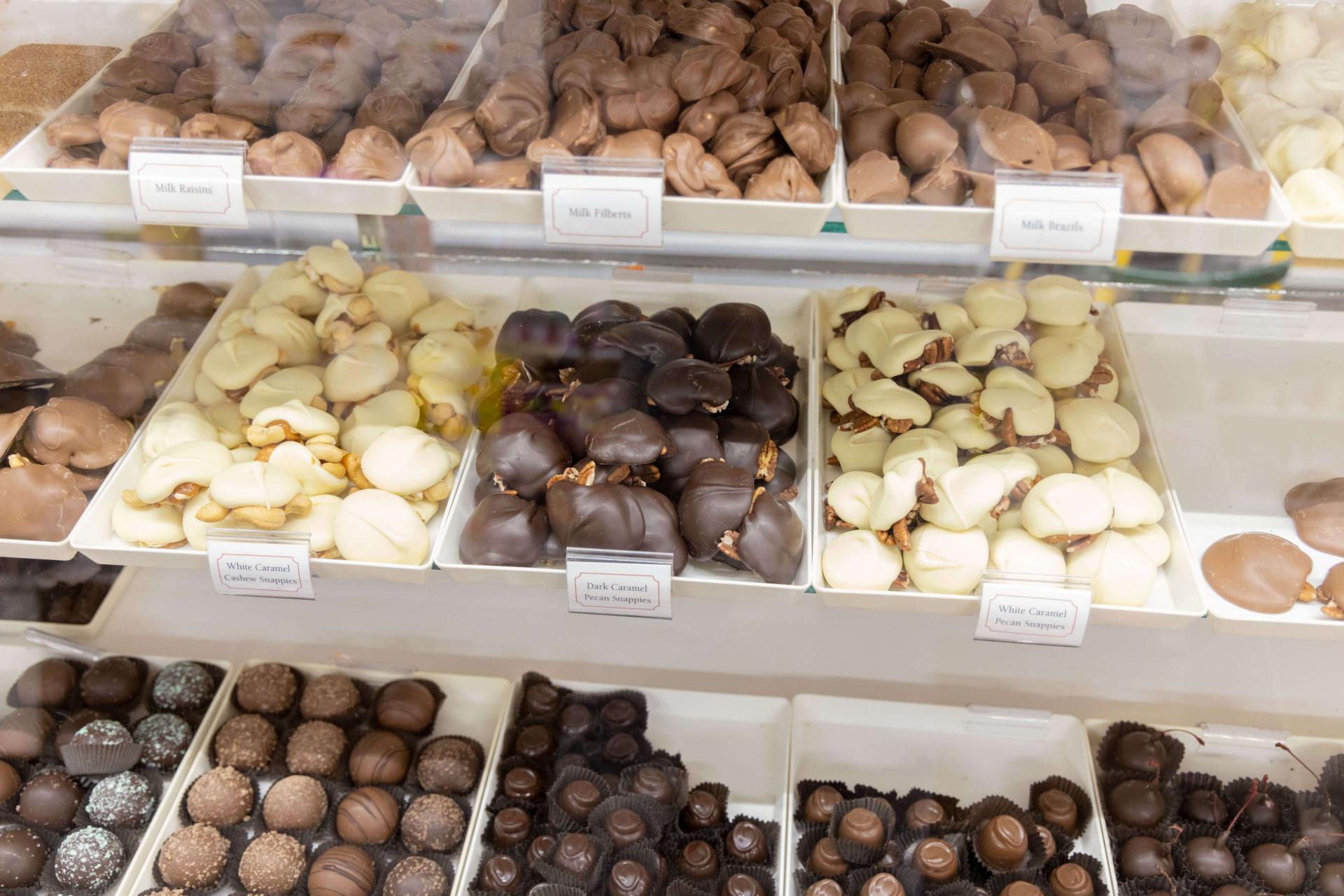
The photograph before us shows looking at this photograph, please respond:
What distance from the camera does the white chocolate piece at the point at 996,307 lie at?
1680mm

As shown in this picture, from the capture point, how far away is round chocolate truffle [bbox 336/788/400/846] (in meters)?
1.62

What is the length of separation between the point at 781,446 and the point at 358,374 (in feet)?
2.17

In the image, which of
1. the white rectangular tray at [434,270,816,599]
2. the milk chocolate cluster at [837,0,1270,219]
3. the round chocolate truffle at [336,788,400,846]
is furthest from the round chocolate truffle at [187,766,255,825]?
the milk chocolate cluster at [837,0,1270,219]

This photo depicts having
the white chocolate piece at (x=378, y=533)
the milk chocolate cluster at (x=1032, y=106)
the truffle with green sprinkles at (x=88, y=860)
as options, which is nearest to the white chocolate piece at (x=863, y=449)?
the milk chocolate cluster at (x=1032, y=106)

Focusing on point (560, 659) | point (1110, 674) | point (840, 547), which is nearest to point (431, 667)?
point (560, 659)

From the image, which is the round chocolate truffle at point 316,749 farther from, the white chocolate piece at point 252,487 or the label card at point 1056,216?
the label card at point 1056,216

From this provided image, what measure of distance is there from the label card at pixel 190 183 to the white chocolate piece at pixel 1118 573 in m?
1.12

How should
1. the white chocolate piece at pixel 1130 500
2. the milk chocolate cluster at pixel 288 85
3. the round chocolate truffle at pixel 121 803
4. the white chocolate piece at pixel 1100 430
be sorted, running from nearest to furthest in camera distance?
the milk chocolate cluster at pixel 288 85 → the white chocolate piece at pixel 1130 500 → the white chocolate piece at pixel 1100 430 → the round chocolate truffle at pixel 121 803

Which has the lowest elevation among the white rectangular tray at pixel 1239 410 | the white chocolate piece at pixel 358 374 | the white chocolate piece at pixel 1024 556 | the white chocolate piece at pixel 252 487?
the white rectangular tray at pixel 1239 410

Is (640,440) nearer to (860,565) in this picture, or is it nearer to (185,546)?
(860,565)

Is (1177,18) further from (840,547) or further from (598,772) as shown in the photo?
(598,772)

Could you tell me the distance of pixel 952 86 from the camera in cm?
130

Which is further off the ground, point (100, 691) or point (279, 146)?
point (279, 146)

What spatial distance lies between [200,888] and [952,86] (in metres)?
1.55
